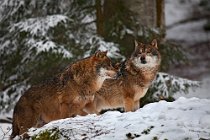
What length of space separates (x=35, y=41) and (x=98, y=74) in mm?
5188

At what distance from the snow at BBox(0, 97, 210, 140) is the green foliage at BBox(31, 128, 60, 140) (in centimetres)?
6

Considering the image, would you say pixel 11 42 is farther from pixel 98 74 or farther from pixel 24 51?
pixel 98 74

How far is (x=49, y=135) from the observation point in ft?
21.3

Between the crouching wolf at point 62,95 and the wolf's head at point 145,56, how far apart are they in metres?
0.89

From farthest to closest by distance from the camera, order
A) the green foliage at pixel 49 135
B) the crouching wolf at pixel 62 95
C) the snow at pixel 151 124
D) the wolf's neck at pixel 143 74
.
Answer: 1. the wolf's neck at pixel 143 74
2. the crouching wolf at pixel 62 95
3. the green foliage at pixel 49 135
4. the snow at pixel 151 124

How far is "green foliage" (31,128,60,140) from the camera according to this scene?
6445mm

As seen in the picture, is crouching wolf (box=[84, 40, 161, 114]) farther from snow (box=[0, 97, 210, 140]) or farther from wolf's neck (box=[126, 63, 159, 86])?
snow (box=[0, 97, 210, 140])

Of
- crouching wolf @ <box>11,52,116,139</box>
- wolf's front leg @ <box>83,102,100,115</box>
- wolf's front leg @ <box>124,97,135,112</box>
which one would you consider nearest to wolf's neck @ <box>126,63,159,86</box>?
wolf's front leg @ <box>124,97,135,112</box>

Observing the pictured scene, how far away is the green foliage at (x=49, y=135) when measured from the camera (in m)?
6.45

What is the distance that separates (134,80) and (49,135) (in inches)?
143

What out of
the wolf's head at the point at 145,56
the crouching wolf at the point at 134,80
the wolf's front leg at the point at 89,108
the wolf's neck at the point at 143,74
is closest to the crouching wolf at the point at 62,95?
the wolf's front leg at the point at 89,108

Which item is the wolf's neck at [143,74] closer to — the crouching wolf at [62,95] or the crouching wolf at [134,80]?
the crouching wolf at [134,80]

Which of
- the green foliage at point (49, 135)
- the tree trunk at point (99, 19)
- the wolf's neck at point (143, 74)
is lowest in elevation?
the green foliage at point (49, 135)

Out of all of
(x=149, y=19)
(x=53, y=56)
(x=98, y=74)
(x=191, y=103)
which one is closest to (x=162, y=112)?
(x=191, y=103)
